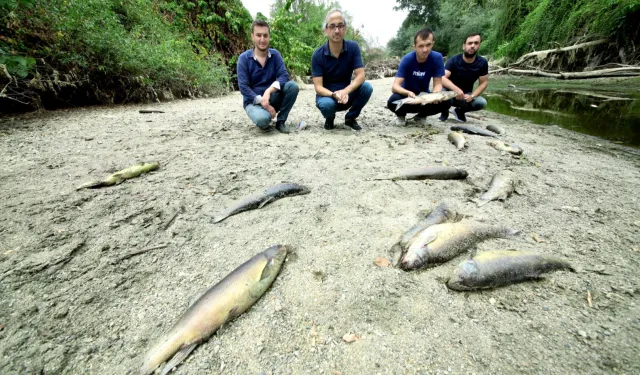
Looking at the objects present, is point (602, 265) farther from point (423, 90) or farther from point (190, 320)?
point (423, 90)

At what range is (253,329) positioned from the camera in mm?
1217

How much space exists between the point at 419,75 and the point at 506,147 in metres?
1.85

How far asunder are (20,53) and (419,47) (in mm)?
6477

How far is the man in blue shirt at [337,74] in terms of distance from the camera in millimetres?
3979

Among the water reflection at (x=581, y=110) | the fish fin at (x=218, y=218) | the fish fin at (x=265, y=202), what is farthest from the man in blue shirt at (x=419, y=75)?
the fish fin at (x=218, y=218)

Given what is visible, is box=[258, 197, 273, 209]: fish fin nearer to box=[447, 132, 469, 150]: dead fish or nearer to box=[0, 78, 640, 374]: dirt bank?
box=[0, 78, 640, 374]: dirt bank

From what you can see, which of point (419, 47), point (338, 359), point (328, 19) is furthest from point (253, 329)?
point (419, 47)

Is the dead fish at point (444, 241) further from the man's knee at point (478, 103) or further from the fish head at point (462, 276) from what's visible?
the man's knee at point (478, 103)

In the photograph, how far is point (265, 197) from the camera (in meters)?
2.23

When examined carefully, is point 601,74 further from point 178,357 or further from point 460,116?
point 178,357

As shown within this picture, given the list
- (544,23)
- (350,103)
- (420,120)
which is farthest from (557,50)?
(350,103)

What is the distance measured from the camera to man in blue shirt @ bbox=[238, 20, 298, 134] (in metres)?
3.96

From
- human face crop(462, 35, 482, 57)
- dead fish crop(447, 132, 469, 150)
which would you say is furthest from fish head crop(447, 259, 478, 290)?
human face crop(462, 35, 482, 57)

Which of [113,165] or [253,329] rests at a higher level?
[113,165]
